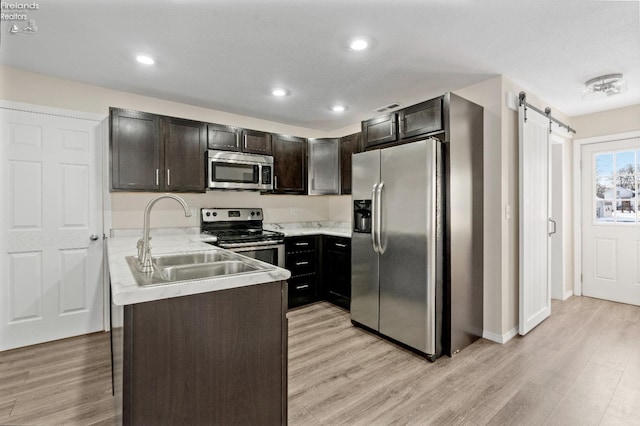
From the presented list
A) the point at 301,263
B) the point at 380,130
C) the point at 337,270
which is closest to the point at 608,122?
the point at 380,130

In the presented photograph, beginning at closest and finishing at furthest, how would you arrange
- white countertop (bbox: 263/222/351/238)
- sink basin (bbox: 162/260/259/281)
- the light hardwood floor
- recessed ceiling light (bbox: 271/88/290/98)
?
sink basin (bbox: 162/260/259/281) → the light hardwood floor → recessed ceiling light (bbox: 271/88/290/98) → white countertop (bbox: 263/222/351/238)

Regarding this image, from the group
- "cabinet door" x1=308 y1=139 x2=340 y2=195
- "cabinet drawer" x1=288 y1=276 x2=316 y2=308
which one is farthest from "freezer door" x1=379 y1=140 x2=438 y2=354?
"cabinet door" x1=308 y1=139 x2=340 y2=195

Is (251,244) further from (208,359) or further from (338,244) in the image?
(208,359)

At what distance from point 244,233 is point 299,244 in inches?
27.4

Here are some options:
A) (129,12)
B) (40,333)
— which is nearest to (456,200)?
(129,12)

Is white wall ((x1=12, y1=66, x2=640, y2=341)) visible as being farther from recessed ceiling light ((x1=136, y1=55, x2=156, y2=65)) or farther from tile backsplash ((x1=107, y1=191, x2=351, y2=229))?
recessed ceiling light ((x1=136, y1=55, x2=156, y2=65))

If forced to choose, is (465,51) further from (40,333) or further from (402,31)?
(40,333)

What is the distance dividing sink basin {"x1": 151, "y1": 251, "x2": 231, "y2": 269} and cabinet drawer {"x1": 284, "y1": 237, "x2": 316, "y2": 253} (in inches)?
65.4

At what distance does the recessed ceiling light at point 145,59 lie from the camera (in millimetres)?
2566

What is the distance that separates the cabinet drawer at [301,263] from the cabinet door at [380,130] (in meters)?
1.56

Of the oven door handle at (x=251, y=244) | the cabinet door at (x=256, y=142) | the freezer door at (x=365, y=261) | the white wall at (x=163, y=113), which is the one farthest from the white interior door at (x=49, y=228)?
the freezer door at (x=365, y=261)

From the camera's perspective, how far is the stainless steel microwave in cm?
356

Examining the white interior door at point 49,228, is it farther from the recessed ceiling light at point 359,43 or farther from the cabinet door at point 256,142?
the recessed ceiling light at point 359,43

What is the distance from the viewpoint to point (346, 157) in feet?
14.2
